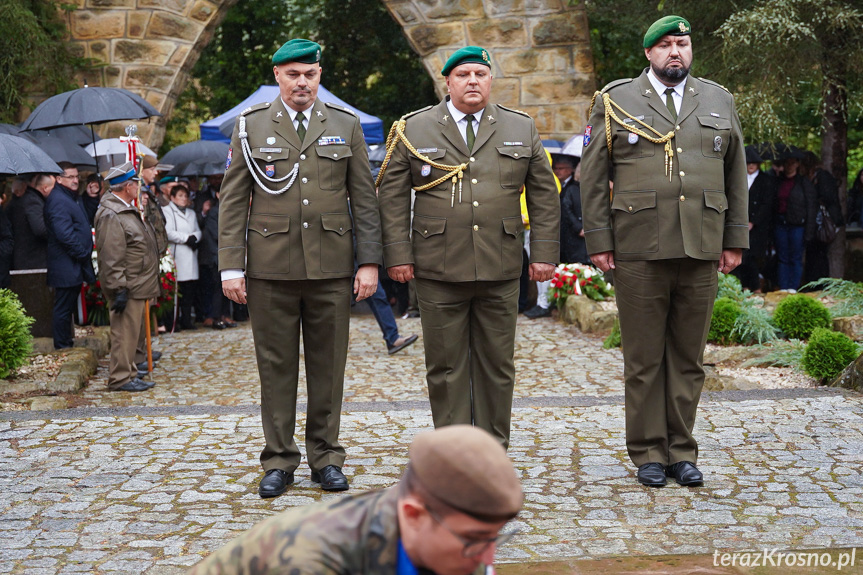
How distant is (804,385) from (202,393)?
445cm

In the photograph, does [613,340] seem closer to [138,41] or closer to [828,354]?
[828,354]

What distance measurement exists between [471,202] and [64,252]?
5531 millimetres

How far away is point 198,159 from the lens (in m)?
12.4

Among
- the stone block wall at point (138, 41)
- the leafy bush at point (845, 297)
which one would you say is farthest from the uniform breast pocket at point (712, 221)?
the stone block wall at point (138, 41)

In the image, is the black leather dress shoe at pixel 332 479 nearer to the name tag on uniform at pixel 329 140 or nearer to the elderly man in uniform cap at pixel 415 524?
the name tag on uniform at pixel 329 140

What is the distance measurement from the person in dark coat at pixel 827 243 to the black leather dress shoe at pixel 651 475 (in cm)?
823

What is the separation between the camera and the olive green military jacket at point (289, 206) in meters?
4.88

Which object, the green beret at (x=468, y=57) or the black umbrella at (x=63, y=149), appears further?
the black umbrella at (x=63, y=149)

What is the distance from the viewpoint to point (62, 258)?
9.26 meters

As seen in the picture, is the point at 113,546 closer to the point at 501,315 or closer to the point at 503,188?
the point at 501,315

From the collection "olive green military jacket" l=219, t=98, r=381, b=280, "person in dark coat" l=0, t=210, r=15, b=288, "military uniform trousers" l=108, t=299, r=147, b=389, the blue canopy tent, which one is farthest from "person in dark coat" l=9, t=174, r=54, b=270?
"olive green military jacket" l=219, t=98, r=381, b=280

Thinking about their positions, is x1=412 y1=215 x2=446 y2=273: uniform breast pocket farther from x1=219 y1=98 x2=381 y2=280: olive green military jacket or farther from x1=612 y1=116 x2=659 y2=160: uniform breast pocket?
x1=612 y1=116 x2=659 y2=160: uniform breast pocket

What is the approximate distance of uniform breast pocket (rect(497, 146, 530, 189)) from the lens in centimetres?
489

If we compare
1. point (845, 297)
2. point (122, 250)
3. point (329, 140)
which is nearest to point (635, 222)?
point (329, 140)
